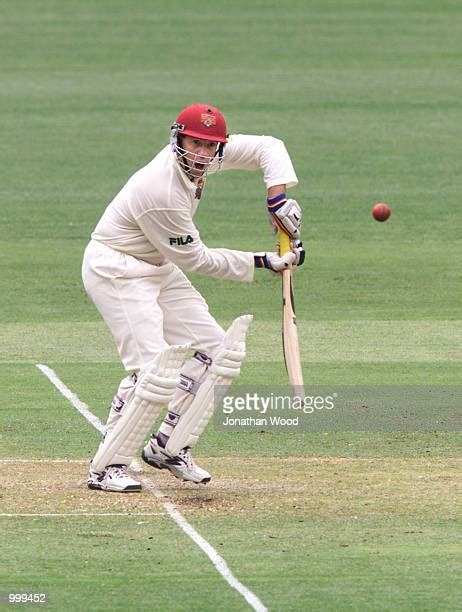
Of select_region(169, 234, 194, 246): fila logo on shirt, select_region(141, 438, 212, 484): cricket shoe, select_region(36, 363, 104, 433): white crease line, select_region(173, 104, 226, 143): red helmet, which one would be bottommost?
select_region(36, 363, 104, 433): white crease line

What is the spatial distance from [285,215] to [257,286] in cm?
769

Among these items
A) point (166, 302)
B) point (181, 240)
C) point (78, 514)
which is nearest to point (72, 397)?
point (166, 302)

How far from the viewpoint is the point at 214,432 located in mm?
9750

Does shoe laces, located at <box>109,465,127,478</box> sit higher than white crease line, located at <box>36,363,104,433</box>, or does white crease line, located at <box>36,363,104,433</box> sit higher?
shoe laces, located at <box>109,465,127,478</box>

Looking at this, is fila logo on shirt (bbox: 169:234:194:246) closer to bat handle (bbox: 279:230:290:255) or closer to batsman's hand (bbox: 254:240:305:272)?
batsman's hand (bbox: 254:240:305:272)

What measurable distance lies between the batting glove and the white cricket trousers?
0.64 m

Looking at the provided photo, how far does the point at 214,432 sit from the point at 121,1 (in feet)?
88.0

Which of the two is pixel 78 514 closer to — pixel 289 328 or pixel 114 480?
pixel 114 480

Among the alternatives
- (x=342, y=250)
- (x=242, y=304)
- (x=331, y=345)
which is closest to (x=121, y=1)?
(x=342, y=250)

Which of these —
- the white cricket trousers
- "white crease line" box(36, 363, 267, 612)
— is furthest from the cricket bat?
"white crease line" box(36, 363, 267, 612)

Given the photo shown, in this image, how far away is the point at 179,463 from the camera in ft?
26.8

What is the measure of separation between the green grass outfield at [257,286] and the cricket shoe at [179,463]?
3.8 inches

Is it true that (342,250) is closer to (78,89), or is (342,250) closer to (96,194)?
(96,194)

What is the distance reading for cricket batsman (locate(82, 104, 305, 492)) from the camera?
7871 mm
